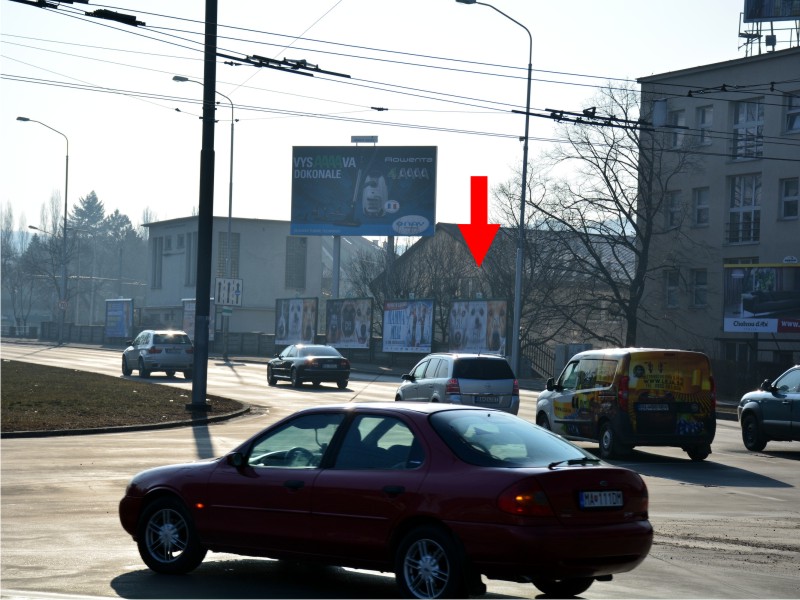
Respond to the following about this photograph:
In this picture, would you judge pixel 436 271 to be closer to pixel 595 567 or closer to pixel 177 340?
pixel 177 340

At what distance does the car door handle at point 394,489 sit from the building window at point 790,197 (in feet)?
149

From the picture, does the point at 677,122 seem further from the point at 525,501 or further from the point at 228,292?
the point at 525,501

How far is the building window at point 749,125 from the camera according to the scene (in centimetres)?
5116

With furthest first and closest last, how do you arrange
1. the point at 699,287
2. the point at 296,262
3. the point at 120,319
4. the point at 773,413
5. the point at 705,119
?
the point at 296,262 → the point at 120,319 → the point at 699,287 → the point at 705,119 → the point at 773,413

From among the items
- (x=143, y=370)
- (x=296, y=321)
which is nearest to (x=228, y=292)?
(x=296, y=321)

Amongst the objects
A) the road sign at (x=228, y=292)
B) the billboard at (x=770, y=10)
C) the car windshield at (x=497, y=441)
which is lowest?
the car windshield at (x=497, y=441)

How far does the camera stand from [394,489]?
796 cm

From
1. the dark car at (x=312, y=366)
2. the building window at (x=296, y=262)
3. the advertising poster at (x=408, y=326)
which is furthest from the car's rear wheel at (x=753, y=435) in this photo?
the building window at (x=296, y=262)

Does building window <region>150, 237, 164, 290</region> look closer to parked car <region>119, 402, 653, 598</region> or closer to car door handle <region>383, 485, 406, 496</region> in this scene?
parked car <region>119, 402, 653, 598</region>

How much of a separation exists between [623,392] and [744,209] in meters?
35.7

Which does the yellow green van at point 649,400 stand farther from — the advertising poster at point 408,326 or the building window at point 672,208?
the advertising poster at point 408,326

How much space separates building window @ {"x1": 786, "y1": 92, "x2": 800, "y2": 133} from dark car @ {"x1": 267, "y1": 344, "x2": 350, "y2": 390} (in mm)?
22488

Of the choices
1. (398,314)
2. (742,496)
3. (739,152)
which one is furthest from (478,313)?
(742,496)

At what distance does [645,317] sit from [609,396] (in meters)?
38.0
